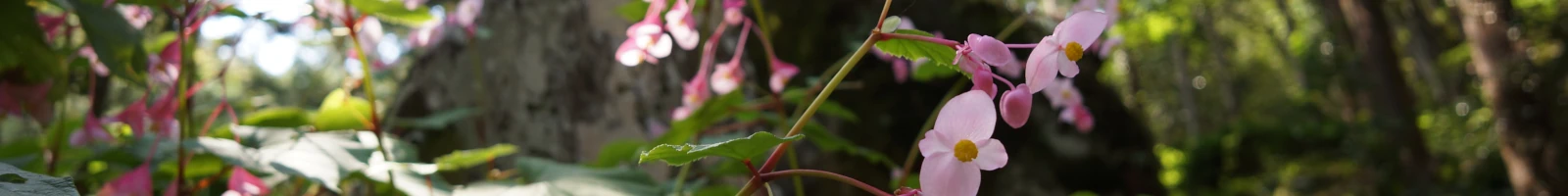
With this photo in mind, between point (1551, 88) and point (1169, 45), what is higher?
point (1169, 45)

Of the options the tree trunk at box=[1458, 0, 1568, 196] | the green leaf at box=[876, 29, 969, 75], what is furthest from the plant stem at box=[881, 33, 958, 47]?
the tree trunk at box=[1458, 0, 1568, 196]

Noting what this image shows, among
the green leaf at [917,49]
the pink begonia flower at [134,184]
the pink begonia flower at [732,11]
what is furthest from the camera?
the pink begonia flower at [732,11]

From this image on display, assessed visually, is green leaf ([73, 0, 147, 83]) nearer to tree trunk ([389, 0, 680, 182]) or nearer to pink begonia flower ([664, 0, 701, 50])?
pink begonia flower ([664, 0, 701, 50])

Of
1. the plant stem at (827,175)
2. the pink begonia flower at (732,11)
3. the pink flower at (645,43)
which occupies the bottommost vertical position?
the plant stem at (827,175)

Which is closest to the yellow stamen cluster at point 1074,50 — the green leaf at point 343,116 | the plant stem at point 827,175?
the plant stem at point 827,175

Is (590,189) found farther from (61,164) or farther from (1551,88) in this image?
(1551,88)

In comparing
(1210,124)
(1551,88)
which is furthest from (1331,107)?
(1551,88)

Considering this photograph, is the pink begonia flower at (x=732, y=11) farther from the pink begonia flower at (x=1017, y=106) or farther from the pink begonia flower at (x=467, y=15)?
the pink begonia flower at (x=467, y=15)
